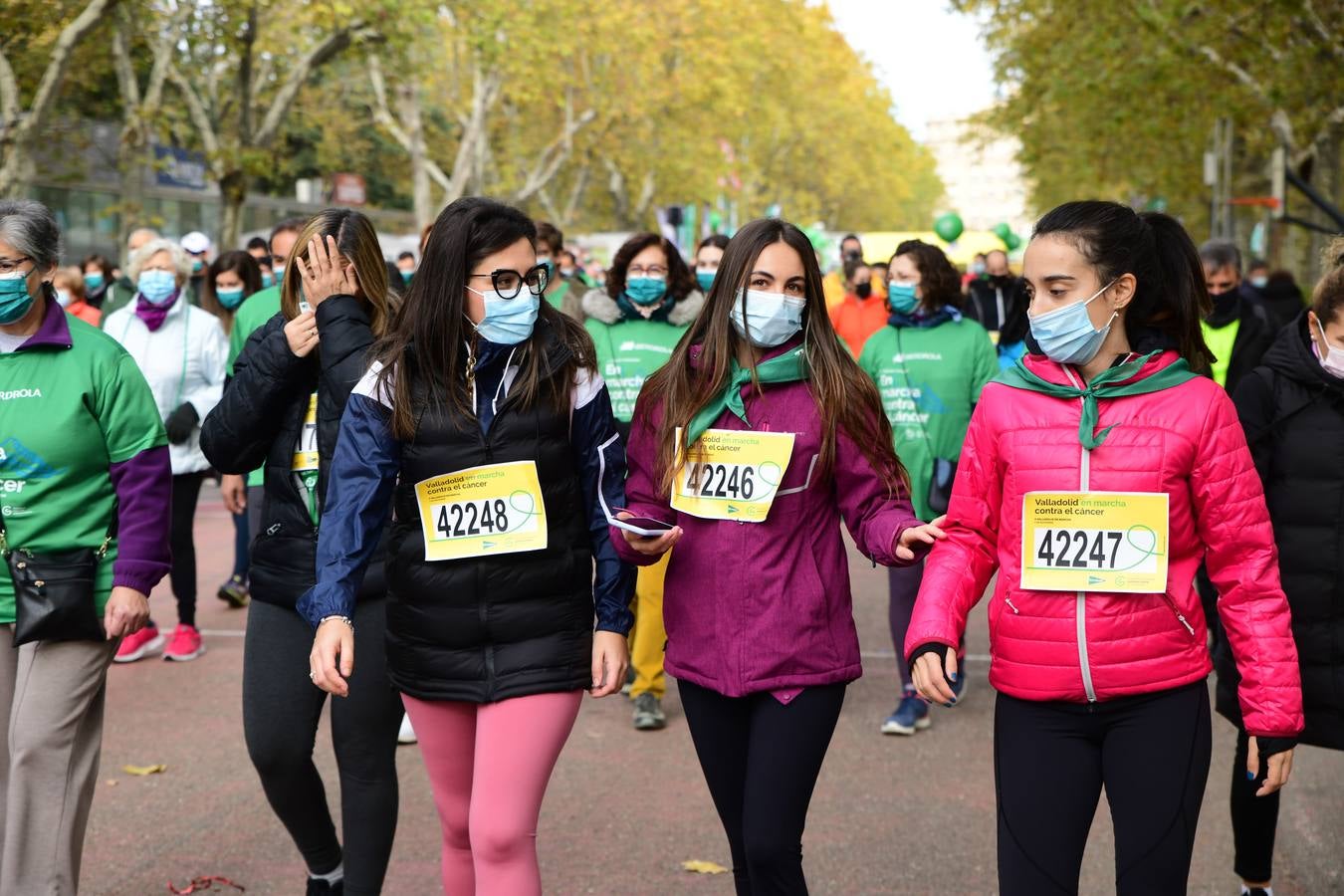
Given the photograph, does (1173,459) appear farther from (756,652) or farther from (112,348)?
(112,348)

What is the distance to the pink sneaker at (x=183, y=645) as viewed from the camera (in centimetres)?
838

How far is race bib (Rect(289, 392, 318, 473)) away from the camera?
435 cm

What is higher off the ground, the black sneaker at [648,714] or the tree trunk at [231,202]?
the tree trunk at [231,202]

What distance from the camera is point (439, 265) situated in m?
3.80

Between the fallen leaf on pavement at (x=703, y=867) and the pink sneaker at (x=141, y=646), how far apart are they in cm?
404

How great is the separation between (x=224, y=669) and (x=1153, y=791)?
19.0ft

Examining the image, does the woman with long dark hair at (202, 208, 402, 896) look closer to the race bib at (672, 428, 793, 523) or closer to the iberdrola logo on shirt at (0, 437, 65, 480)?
the iberdrola logo on shirt at (0, 437, 65, 480)

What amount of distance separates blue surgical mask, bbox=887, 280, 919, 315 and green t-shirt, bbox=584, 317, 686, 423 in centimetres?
100

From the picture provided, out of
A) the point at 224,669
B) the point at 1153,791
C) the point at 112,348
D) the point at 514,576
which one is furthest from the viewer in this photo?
the point at 224,669

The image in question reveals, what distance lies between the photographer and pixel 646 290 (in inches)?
296

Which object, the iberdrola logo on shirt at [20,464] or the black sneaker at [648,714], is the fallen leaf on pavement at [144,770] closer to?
the black sneaker at [648,714]

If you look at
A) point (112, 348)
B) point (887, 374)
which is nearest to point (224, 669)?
point (887, 374)

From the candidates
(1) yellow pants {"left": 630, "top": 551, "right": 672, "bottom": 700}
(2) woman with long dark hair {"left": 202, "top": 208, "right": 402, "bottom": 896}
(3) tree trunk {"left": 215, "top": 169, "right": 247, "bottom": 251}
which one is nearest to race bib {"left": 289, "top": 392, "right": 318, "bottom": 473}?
(2) woman with long dark hair {"left": 202, "top": 208, "right": 402, "bottom": 896}

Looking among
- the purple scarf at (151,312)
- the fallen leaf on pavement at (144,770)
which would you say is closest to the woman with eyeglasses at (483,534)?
the fallen leaf on pavement at (144,770)
